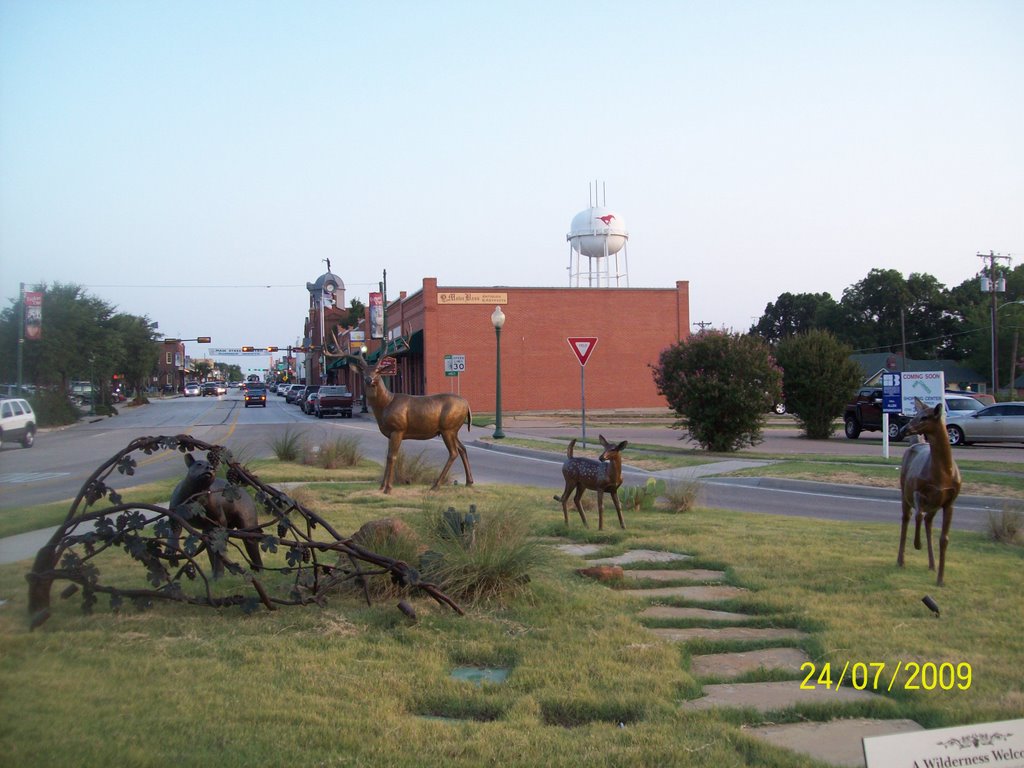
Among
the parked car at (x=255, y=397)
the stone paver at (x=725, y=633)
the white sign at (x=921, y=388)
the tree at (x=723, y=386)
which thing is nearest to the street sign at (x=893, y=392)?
the white sign at (x=921, y=388)

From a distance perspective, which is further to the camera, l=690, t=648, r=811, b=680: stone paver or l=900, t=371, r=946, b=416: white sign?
l=900, t=371, r=946, b=416: white sign

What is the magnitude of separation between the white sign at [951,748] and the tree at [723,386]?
20.0 m

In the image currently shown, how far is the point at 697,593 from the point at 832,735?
2.76 meters

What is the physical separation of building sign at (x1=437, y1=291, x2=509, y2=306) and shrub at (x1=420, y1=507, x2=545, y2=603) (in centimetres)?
4468

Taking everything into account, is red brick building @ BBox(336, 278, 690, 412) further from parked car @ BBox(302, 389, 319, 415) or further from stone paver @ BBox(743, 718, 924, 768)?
stone paver @ BBox(743, 718, 924, 768)

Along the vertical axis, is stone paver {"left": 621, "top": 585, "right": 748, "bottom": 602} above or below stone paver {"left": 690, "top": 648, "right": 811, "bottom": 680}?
above

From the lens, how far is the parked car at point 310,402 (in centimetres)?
5700

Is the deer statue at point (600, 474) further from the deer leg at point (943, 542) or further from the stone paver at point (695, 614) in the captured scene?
the deer leg at point (943, 542)

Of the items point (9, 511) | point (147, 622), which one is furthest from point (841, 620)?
point (9, 511)

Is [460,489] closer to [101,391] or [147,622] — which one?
[147,622]

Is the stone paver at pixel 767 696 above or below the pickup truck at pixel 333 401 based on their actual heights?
below

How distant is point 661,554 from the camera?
28.4ft

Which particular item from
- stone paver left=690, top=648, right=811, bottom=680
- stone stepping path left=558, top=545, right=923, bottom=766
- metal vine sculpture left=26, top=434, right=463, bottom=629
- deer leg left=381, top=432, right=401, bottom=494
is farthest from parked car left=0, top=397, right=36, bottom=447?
stone paver left=690, top=648, right=811, bottom=680
